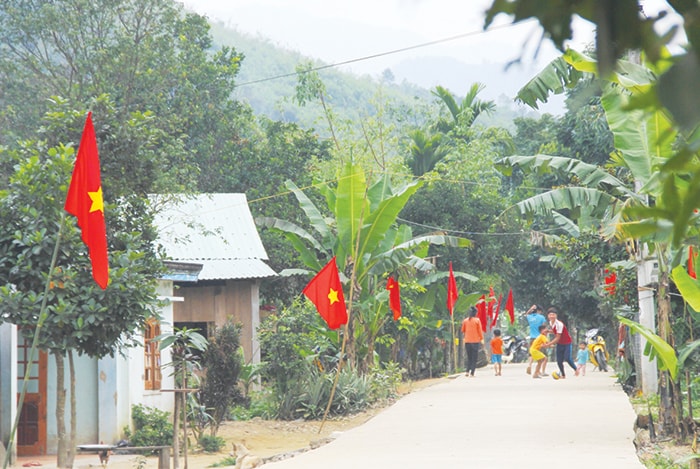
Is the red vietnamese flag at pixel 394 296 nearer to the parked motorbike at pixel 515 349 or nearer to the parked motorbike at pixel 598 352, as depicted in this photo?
the parked motorbike at pixel 598 352

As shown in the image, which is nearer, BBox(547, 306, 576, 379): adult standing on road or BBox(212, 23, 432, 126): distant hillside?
BBox(547, 306, 576, 379): adult standing on road

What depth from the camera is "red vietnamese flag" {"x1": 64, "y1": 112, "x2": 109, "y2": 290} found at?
8391mm

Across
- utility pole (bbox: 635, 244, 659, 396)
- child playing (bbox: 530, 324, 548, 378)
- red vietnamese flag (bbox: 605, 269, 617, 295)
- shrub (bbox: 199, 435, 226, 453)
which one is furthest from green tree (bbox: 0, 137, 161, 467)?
child playing (bbox: 530, 324, 548, 378)

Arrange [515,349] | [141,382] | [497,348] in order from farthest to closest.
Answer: [515,349] < [497,348] < [141,382]

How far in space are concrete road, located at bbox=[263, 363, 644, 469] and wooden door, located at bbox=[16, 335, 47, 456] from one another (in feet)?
12.8

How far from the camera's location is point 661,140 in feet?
4.24

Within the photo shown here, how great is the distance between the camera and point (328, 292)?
13.8 metres

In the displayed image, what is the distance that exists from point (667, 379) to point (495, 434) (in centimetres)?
213

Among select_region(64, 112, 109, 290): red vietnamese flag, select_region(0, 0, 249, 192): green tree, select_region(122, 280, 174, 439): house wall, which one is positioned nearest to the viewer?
select_region(64, 112, 109, 290): red vietnamese flag

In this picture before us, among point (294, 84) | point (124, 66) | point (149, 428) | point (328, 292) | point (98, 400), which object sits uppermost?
point (294, 84)

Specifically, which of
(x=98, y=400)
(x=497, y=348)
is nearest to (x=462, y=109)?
(x=497, y=348)

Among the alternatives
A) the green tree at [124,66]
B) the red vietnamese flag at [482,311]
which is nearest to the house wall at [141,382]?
the green tree at [124,66]

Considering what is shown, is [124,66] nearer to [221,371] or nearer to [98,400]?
[221,371]

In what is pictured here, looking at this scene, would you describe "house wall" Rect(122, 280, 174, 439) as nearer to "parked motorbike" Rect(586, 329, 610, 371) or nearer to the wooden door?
the wooden door
